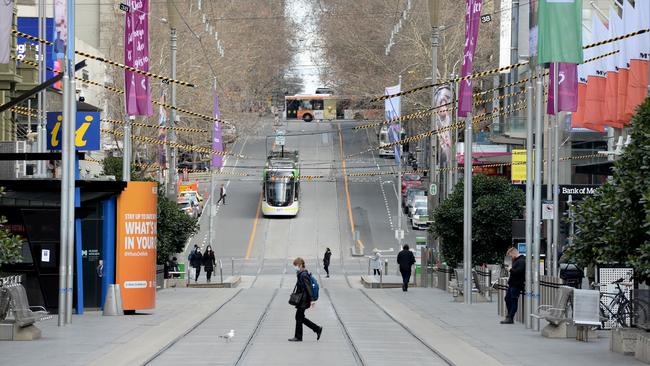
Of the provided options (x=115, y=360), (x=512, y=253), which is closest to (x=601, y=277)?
(x=512, y=253)

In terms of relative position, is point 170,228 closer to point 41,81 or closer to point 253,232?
point 41,81

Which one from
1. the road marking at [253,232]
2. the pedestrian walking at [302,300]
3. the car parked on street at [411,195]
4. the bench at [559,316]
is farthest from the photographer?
the car parked on street at [411,195]

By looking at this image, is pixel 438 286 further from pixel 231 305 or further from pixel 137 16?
pixel 137 16

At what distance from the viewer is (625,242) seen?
885 inches

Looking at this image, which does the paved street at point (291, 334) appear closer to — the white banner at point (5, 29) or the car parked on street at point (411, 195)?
the white banner at point (5, 29)

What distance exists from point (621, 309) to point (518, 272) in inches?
189

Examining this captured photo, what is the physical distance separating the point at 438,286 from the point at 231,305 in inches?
517

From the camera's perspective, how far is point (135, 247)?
33.0 m

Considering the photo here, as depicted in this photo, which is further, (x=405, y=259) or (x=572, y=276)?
(x=405, y=259)

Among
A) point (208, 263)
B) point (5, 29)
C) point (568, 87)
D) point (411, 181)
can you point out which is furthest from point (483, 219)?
point (411, 181)

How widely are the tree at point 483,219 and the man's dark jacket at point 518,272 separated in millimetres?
14701

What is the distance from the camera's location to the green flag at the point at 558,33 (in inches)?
1075

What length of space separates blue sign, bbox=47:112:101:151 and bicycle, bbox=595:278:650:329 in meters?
12.5

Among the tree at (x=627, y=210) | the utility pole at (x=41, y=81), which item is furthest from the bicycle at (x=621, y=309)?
the utility pole at (x=41, y=81)
